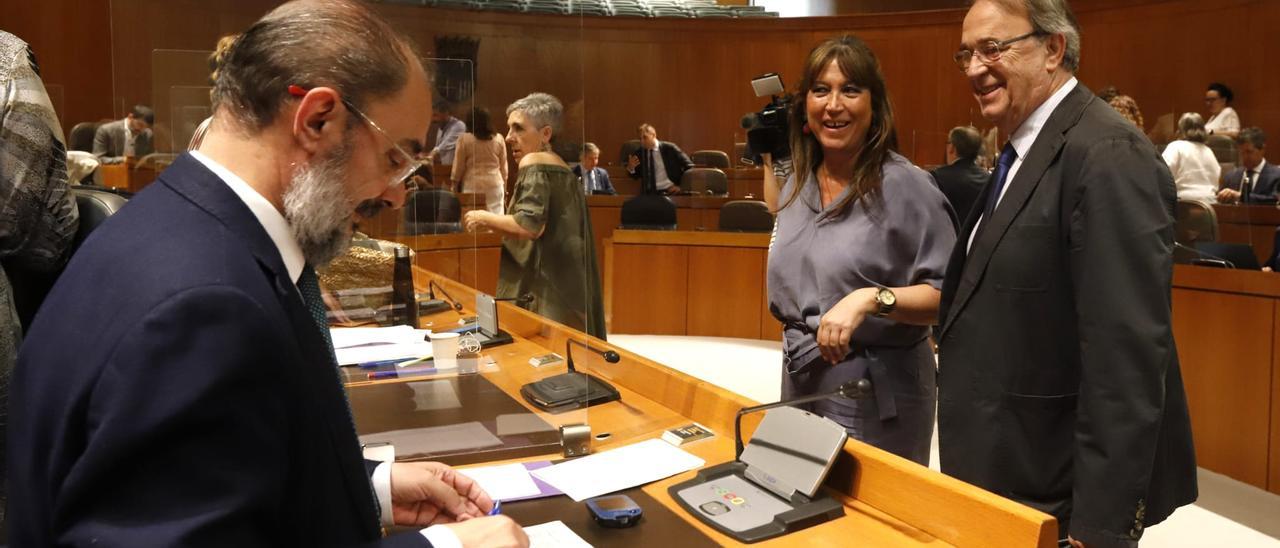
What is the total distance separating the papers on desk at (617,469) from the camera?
4.75 ft

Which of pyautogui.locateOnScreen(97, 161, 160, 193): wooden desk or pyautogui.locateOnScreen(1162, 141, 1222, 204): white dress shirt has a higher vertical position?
pyautogui.locateOnScreen(1162, 141, 1222, 204): white dress shirt

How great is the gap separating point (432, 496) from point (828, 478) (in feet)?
1.99

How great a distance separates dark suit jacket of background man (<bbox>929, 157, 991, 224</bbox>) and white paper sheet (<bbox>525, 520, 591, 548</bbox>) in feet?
10.8

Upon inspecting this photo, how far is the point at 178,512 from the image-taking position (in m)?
0.66

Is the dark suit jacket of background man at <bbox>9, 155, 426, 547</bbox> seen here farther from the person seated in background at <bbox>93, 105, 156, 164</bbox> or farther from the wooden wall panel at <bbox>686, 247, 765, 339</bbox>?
the wooden wall panel at <bbox>686, 247, 765, 339</bbox>

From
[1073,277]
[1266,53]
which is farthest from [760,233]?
[1073,277]

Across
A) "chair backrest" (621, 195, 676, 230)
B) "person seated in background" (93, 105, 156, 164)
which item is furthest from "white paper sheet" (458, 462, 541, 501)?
"chair backrest" (621, 195, 676, 230)

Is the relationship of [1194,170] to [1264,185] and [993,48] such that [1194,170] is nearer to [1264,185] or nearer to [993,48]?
[1264,185]

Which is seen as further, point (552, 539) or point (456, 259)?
point (456, 259)

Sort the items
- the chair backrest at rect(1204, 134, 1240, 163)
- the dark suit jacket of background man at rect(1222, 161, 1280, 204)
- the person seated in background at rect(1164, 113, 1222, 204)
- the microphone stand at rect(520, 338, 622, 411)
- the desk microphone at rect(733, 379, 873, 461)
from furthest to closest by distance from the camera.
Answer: the chair backrest at rect(1204, 134, 1240, 163)
the person seated in background at rect(1164, 113, 1222, 204)
the dark suit jacket of background man at rect(1222, 161, 1280, 204)
the microphone stand at rect(520, 338, 622, 411)
the desk microphone at rect(733, 379, 873, 461)

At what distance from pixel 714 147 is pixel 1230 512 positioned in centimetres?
783

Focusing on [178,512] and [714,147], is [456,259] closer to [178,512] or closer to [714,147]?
[178,512]

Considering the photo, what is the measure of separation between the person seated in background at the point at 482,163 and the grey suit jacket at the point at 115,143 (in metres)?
1.91

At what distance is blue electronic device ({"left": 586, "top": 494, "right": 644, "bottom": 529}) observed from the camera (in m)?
1.30
